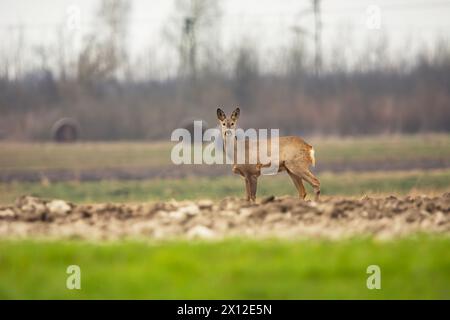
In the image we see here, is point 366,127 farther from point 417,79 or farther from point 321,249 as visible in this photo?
point 321,249

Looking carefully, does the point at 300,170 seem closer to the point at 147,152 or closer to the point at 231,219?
the point at 231,219

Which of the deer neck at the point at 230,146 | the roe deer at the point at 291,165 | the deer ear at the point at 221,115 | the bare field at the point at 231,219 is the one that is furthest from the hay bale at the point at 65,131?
the bare field at the point at 231,219

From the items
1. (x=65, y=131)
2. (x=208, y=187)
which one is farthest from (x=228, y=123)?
(x=65, y=131)

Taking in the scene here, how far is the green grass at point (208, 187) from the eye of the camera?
29031 millimetres

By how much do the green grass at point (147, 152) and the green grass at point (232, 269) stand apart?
92.6ft

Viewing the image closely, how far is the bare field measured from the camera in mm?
13375

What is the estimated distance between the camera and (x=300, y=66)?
194 ft

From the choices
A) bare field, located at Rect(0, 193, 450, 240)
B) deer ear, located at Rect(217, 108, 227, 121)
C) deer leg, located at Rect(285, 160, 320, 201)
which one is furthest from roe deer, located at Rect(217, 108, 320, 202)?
bare field, located at Rect(0, 193, 450, 240)

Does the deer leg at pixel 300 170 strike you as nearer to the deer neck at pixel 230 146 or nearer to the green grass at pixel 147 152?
the deer neck at pixel 230 146

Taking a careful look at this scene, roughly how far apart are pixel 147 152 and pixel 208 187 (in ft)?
43.6

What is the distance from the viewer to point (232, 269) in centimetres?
1113

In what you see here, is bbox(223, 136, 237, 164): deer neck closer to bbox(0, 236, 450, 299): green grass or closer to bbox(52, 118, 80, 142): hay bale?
bbox(0, 236, 450, 299): green grass
